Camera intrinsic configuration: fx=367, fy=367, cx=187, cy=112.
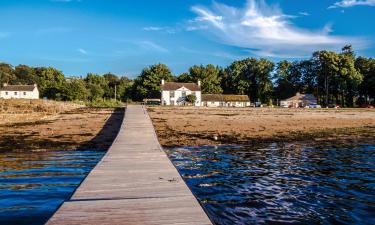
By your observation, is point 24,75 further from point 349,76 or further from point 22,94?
point 349,76

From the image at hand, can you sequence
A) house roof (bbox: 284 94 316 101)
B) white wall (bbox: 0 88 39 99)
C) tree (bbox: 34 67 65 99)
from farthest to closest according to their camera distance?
1. tree (bbox: 34 67 65 99)
2. house roof (bbox: 284 94 316 101)
3. white wall (bbox: 0 88 39 99)

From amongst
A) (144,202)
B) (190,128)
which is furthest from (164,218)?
(190,128)

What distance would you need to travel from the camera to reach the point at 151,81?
108 meters

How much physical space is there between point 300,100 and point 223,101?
2194 centimetres

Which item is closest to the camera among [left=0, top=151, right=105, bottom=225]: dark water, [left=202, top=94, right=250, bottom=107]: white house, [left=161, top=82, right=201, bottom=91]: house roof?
[left=0, top=151, right=105, bottom=225]: dark water

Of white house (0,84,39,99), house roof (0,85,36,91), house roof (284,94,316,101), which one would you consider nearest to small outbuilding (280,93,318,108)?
house roof (284,94,316,101)

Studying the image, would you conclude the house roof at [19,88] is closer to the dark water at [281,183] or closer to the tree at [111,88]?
the tree at [111,88]

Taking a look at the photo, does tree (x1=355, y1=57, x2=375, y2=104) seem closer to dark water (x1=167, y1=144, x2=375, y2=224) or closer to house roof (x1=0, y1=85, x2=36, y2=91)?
dark water (x1=167, y1=144, x2=375, y2=224)

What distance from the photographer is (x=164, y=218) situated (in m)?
6.46

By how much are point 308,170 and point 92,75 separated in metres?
114

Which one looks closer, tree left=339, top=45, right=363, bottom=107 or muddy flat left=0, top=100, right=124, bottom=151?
muddy flat left=0, top=100, right=124, bottom=151

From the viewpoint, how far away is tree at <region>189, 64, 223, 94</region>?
112m

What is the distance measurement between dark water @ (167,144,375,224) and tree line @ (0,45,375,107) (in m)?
86.2

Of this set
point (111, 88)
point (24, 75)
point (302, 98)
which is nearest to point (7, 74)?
point (24, 75)
